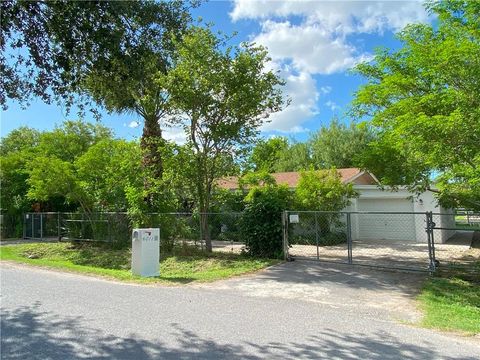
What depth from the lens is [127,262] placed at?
15.4 meters

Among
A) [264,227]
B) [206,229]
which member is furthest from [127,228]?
[264,227]

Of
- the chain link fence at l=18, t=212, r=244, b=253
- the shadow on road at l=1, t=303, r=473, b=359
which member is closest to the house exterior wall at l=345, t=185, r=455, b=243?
the chain link fence at l=18, t=212, r=244, b=253

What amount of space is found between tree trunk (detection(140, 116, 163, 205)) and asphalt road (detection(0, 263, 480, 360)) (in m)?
7.73

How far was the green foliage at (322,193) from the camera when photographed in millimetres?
19453

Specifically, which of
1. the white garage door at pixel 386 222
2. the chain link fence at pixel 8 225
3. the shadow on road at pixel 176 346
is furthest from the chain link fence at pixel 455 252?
the chain link fence at pixel 8 225

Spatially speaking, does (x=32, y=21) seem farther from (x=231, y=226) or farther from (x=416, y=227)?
(x=416, y=227)

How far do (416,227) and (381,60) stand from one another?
41.8ft

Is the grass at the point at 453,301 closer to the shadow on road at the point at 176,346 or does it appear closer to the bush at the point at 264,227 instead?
the shadow on road at the point at 176,346

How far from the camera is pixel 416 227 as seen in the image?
72.3ft

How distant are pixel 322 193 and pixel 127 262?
909 centimetres

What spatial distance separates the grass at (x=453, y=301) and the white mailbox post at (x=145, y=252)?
6587 millimetres

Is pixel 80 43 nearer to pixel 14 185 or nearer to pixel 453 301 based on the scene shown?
pixel 453 301

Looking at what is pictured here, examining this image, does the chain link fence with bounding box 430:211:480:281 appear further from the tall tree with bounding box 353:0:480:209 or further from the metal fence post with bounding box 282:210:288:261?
the metal fence post with bounding box 282:210:288:261

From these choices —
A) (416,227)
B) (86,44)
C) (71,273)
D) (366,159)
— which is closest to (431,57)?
(366,159)
